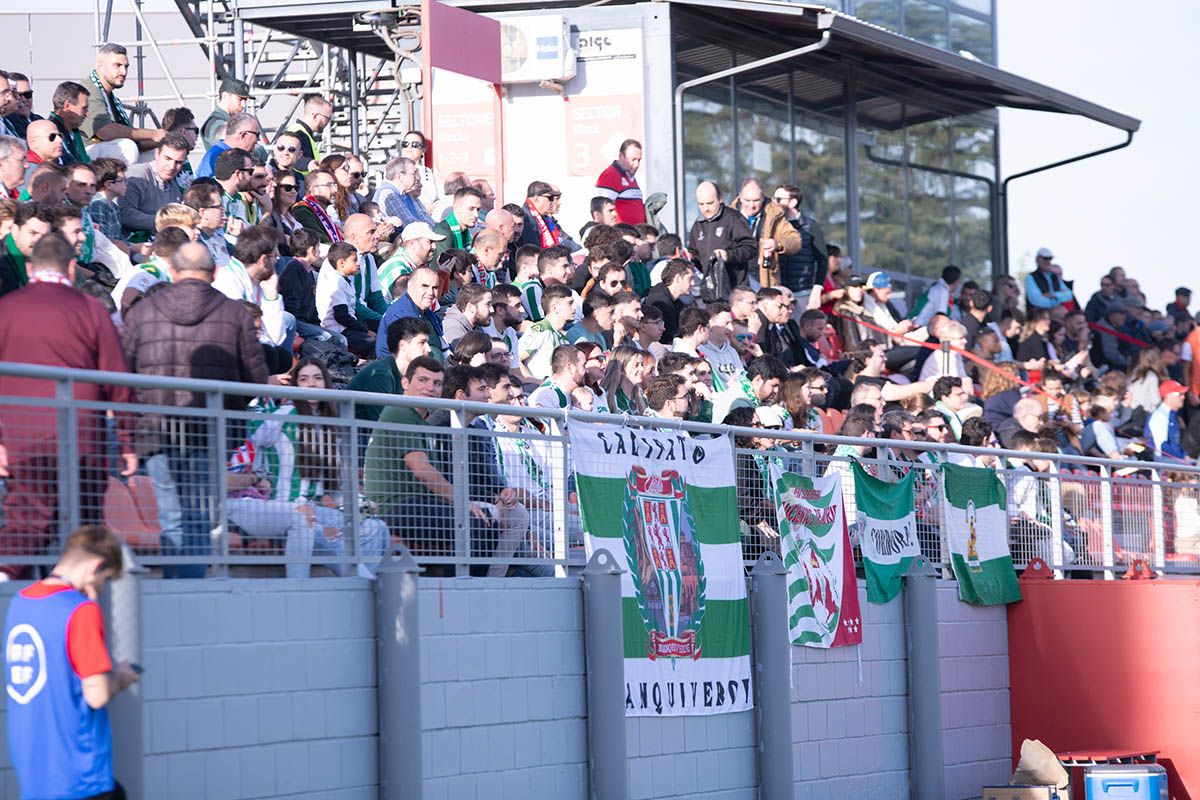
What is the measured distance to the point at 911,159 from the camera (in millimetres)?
26062

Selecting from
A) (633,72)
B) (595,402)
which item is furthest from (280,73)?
(595,402)

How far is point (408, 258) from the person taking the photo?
13867 mm

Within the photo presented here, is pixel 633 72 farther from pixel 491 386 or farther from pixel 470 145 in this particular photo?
pixel 491 386

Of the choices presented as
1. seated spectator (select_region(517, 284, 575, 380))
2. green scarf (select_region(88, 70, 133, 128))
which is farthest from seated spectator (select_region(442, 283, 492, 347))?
green scarf (select_region(88, 70, 133, 128))

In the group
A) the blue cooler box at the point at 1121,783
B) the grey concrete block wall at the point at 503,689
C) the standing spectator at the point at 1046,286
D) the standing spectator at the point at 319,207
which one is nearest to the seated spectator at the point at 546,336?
the standing spectator at the point at 319,207

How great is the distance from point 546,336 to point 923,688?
3540 millimetres

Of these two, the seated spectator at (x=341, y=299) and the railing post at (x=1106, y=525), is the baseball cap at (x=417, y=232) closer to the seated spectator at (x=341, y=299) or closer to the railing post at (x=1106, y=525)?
the seated spectator at (x=341, y=299)

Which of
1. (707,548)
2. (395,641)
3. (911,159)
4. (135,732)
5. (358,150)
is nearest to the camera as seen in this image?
(135,732)

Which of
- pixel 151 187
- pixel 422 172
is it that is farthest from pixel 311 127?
pixel 151 187

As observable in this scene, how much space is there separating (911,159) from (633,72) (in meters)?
6.69

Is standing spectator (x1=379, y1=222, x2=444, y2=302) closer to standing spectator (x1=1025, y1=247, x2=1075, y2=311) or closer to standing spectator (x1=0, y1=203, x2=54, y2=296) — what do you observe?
standing spectator (x1=0, y1=203, x2=54, y2=296)

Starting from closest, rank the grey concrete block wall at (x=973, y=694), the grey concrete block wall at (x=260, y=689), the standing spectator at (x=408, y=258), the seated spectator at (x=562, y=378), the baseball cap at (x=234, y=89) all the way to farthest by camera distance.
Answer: the grey concrete block wall at (x=260, y=689) → the seated spectator at (x=562, y=378) → the grey concrete block wall at (x=973, y=694) → the standing spectator at (x=408, y=258) → the baseball cap at (x=234, y=89)

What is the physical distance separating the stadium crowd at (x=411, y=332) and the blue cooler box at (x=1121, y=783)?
7.76 feet

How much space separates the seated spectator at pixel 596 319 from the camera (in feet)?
→ 45.5
